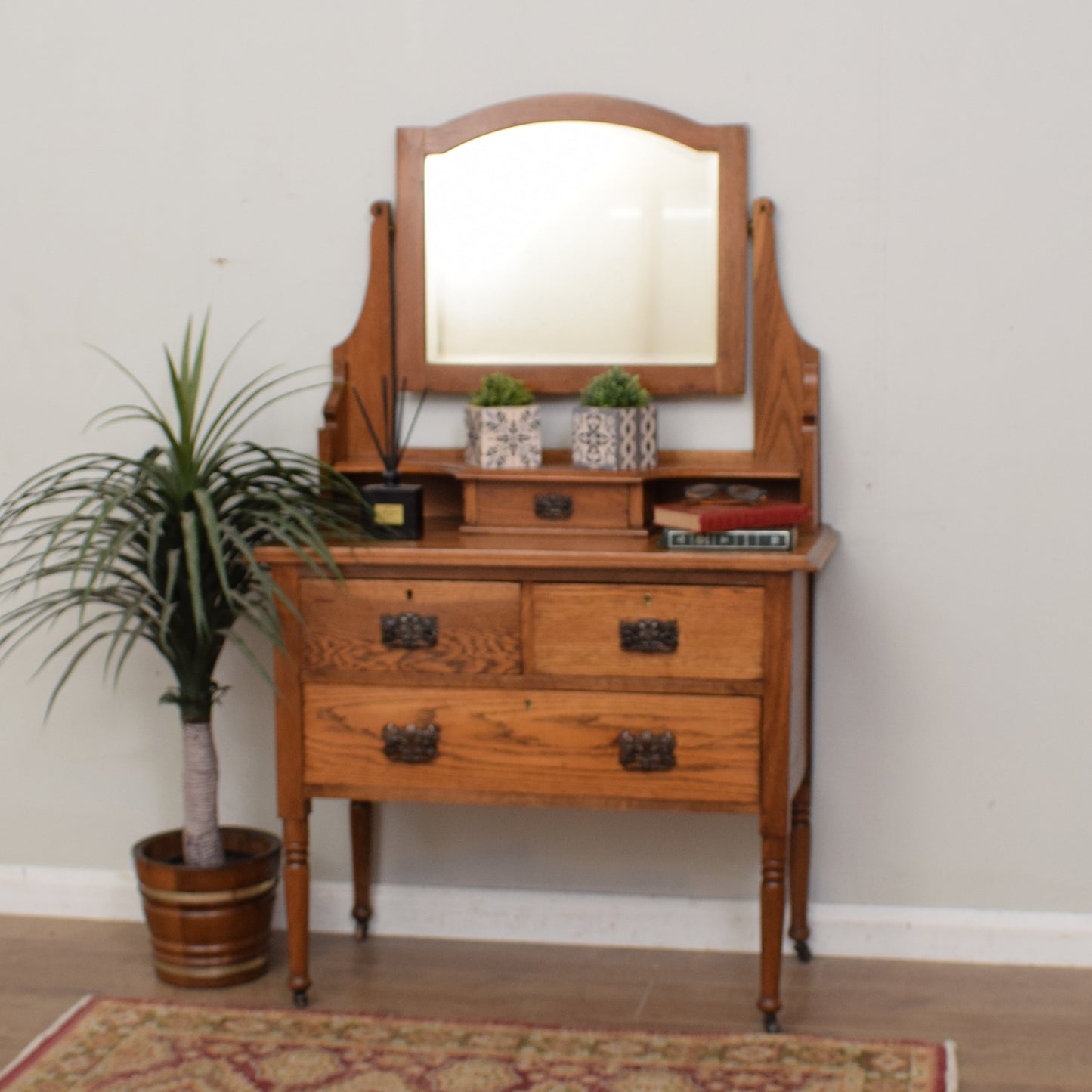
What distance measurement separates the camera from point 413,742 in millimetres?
2424

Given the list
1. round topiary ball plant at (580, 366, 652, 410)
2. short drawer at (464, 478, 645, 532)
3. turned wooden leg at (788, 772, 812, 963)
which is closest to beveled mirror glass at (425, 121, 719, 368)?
round topiary ball plant at (580, 366, 652, 410)

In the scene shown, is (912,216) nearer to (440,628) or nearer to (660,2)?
(660,2)

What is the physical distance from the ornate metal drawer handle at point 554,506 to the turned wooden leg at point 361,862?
0.74 metres

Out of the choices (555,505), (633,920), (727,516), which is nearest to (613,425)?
(555,505)

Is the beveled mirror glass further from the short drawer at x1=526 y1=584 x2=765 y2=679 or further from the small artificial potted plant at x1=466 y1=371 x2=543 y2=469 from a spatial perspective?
the short drawer at x1=526 y1=584 x2=765 y2=679

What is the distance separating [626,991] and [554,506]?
0.90 metres

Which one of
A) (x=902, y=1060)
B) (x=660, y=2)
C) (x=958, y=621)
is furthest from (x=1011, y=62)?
(x=902, y=1060)

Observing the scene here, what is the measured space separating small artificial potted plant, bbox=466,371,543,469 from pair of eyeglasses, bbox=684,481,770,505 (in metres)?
0.32

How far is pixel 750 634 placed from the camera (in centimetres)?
231

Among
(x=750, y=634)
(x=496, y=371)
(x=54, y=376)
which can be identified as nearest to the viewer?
(x=750, y=634)

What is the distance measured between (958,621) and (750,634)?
61 centimetres

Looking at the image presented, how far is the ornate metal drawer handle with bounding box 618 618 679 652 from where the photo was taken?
2328 millimetres

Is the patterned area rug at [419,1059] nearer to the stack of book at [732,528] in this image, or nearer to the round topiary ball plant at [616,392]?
the stack of book at [732,528]

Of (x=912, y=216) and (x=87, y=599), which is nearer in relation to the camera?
(x=87, y=599)
